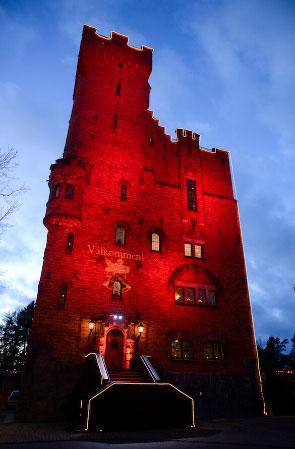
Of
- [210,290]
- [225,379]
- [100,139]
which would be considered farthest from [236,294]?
[100,139]

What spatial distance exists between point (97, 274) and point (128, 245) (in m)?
3.26

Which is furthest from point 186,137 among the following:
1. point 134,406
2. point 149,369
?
point 134,406

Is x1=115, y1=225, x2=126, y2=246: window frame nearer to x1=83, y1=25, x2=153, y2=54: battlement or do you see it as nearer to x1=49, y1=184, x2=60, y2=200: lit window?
x1=49, y1=184, x2=60, y2=200: lit window

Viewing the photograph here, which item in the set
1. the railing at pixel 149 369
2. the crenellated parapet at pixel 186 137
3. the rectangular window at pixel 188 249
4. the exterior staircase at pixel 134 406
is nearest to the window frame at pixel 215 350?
the railing at pixel 149 369

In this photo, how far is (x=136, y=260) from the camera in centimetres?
2361

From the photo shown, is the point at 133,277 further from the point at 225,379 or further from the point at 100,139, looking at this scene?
the point at 100,139

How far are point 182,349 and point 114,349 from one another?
485 cm

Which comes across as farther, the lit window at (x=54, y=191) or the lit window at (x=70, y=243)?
the lit window at (x=54, y=191)

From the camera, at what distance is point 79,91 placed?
29.8 m

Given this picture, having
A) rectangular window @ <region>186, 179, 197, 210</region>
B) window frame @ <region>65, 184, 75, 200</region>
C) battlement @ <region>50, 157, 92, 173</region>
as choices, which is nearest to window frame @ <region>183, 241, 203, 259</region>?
rectangular window @ <region>186, 179, 197, 210</region>

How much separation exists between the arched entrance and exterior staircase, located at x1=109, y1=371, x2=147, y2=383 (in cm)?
200

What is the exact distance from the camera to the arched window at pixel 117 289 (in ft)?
72.9

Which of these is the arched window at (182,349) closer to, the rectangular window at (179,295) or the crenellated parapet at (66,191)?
the rectangular window at (179,295)

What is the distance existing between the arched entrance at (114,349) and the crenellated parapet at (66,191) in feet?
25.9
